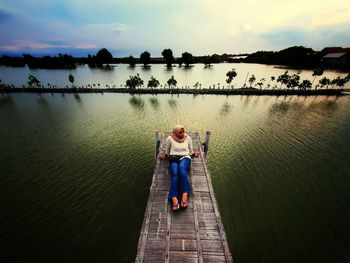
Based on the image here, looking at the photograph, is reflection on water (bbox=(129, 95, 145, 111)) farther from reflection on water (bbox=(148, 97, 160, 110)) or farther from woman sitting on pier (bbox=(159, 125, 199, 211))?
woman sitting on pier (bbox=(159, 125, 199, 211))

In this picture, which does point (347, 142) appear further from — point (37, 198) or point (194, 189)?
point (37, 198)

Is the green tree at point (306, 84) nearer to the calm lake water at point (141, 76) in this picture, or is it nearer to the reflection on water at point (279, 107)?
the calm lake water at point (141, 76)

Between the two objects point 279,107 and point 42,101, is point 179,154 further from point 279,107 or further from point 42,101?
point 42,101

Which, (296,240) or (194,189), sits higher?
(194,189)

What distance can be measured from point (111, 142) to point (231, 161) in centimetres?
1532

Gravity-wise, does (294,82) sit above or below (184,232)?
below

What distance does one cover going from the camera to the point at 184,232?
18.5 ft

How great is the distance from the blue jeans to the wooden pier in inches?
23.6

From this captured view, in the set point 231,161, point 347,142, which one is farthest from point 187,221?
point 347,142

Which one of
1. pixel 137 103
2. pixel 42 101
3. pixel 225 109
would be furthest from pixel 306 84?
pixel 42 101

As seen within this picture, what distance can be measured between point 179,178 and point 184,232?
247 cm

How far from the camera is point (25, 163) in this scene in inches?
625

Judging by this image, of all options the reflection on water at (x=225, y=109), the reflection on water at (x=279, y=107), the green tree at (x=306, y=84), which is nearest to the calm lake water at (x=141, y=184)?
the reflection on water at (x=225, y=109)

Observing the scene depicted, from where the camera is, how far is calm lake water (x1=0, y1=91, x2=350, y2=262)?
9375 mm
